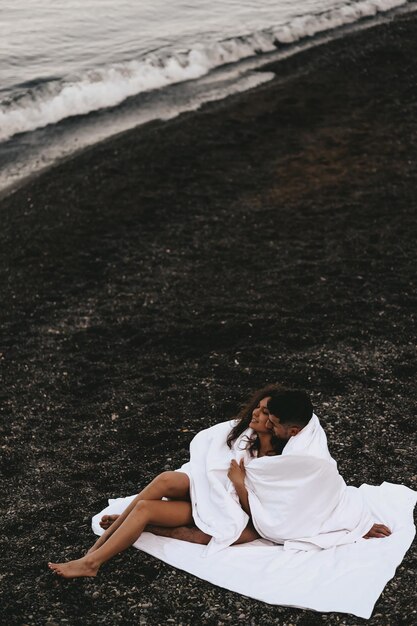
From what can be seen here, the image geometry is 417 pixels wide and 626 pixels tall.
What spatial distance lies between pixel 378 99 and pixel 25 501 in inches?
518

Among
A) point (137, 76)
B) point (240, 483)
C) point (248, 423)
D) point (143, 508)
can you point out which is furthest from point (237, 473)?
point (137, 76)

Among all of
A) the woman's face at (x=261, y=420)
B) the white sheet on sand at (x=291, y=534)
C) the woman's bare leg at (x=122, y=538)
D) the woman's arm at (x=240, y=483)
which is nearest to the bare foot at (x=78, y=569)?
the woman's bare leg at (x=122, y=538)

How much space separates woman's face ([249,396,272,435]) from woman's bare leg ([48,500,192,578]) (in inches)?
32.3

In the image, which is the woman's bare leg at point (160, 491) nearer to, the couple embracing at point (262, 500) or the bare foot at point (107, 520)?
the couple embracing at point (262, 500)

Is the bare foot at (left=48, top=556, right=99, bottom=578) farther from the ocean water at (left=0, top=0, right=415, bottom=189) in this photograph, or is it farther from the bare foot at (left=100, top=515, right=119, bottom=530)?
the ocean water at (left=0, top=0, right=415, bottom=189)

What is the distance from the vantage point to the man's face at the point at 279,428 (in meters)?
5.77

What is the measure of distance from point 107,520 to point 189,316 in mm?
4066

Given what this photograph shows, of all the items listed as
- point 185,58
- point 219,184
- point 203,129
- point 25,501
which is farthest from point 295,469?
point 185,58

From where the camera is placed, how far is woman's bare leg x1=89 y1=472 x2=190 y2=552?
18.9 ft

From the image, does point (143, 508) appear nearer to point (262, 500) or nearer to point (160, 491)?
point (160, 491)

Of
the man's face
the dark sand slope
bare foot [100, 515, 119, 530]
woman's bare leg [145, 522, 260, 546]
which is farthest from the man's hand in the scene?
bare foot [100, 515, 119, 530]

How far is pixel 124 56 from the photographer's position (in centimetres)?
2395

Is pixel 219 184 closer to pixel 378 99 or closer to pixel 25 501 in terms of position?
pixel 378 99

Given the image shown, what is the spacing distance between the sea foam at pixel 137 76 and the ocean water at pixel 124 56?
3 cm
